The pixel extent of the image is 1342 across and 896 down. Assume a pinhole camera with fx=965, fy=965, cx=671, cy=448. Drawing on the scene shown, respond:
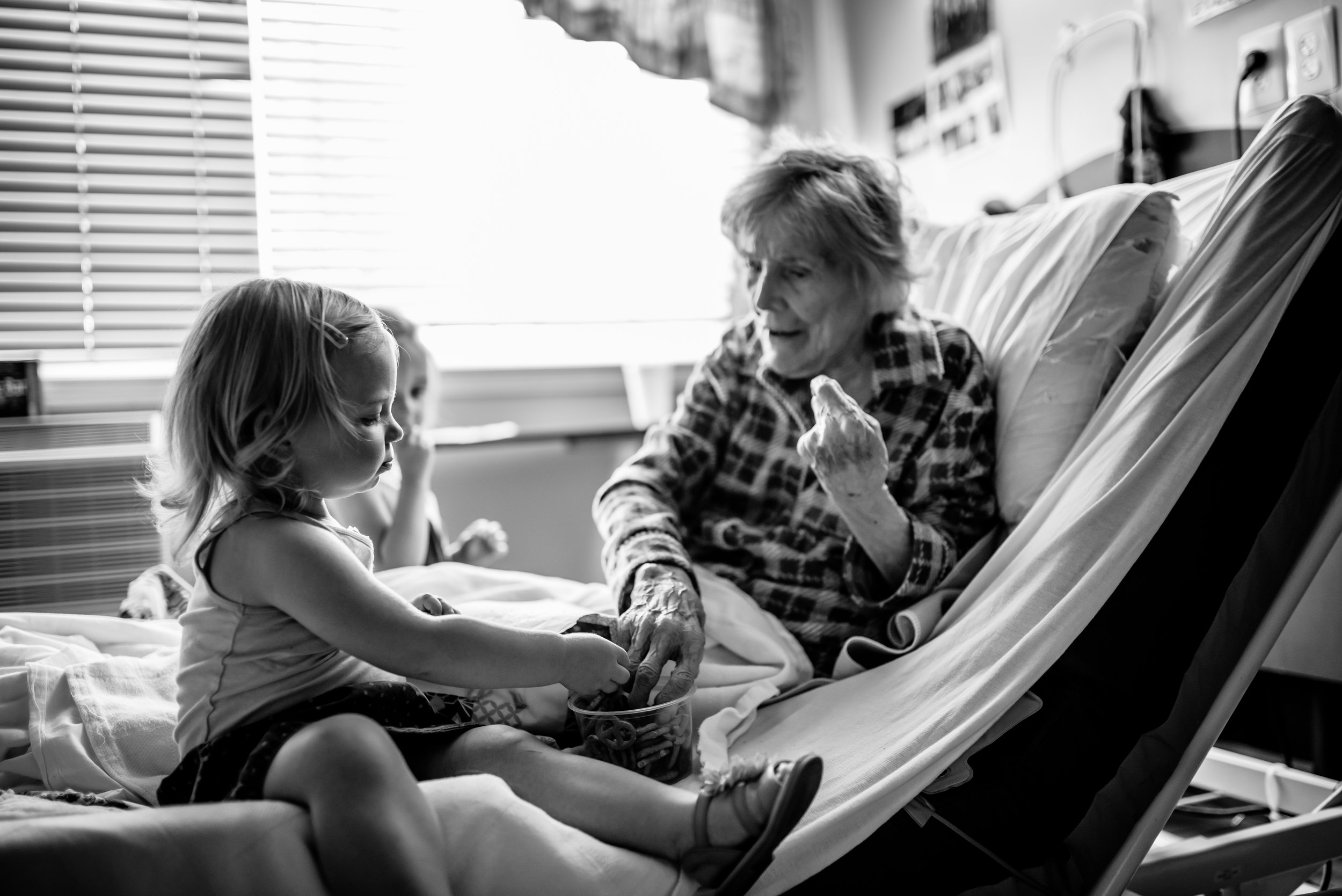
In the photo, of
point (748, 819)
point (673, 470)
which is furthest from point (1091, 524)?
point (673, 470)

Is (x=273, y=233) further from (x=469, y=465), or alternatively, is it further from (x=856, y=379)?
(x=856, y=379)

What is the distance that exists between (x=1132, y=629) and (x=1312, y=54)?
1.06 m

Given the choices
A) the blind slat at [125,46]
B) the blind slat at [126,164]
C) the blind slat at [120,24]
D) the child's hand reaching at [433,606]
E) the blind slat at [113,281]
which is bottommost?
the child's hand reaching at [433,606]

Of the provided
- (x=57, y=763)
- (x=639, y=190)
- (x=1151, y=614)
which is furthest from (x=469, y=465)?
(x=1151, y=614)

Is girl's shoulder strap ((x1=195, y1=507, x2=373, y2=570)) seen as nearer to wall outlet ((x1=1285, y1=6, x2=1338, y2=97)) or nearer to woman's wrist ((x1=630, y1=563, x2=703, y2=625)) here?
woman's wrist ((x1=630, y1=563, x2=703, y2=625))

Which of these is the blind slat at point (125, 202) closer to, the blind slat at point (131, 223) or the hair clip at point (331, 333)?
the blind slat at point (131, 223)

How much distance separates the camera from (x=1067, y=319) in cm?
124

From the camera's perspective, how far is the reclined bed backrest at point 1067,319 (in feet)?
3.87

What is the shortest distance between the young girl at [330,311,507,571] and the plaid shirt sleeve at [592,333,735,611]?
37cm

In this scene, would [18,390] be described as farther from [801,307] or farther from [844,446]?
[844,446]

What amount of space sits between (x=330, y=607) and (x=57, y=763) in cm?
36

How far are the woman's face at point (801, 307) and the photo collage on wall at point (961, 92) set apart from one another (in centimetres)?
105

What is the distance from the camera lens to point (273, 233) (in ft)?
7.07

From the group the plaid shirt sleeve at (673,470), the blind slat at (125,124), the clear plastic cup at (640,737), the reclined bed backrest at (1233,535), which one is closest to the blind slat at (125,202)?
the blind slat at (125,124)
